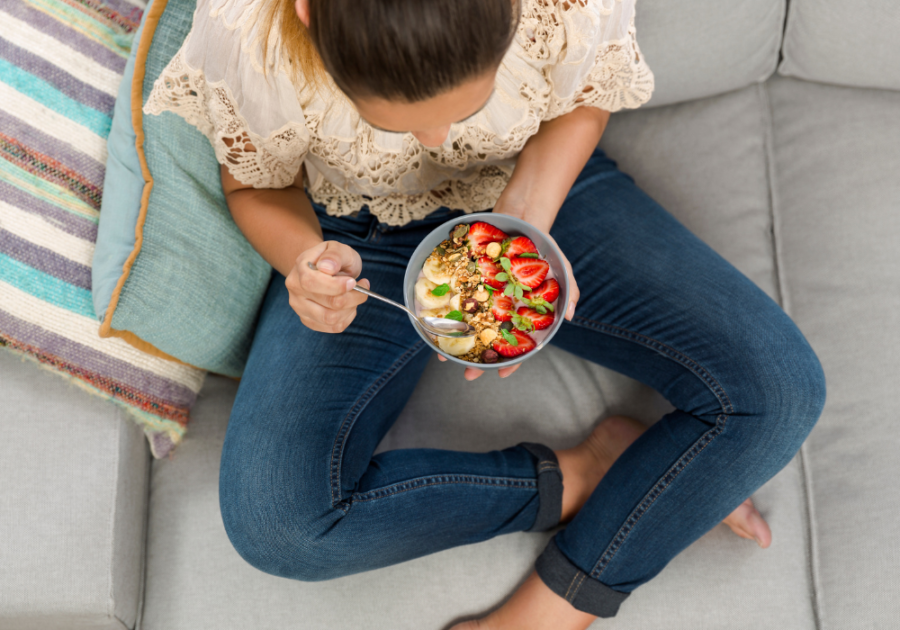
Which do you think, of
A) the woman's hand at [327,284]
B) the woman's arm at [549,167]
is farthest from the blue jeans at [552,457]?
the woman's hand at [327,284]

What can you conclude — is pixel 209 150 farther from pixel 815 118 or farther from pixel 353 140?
pixel 815 118

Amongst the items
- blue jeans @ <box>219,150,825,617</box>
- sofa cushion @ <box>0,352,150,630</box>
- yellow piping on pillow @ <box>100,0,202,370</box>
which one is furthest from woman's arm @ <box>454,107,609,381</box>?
sofa cushion @ <box>0,352,150,630</box>

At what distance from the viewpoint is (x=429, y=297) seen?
0.78m

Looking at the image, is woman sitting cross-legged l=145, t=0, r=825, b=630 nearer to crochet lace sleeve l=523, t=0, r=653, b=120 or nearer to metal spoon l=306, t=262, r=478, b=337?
crochet lace sleeve l=523, t=0, r=653, b=120

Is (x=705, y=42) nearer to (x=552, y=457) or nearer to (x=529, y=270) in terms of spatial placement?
(x=529, y=270)

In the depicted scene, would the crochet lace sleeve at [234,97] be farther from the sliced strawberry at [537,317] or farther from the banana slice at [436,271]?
the sliced strawberry at [537,317]

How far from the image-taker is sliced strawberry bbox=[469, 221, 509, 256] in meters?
0.77

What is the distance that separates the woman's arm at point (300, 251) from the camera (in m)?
0.75

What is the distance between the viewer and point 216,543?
3.71 ft

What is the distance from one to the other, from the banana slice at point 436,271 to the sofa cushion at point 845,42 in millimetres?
971

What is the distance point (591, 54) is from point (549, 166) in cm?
18

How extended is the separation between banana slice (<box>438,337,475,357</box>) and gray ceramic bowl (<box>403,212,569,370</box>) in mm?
17

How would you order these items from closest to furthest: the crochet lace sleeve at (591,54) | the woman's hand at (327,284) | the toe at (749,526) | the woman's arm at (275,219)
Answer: the woman's hand at (327,284) → the crochet lace sleeve at (591,54) → the woman's arm at (275,219) → the toe at (749,526)

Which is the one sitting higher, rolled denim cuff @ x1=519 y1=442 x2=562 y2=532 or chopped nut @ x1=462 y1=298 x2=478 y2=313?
chopped nut @ x1=462 y1=298 x2=478 y2=313
